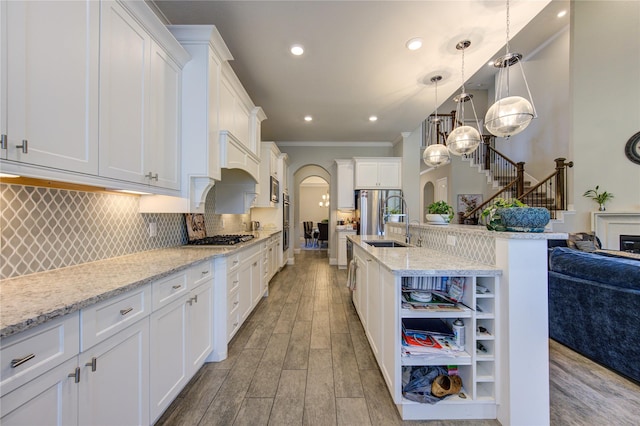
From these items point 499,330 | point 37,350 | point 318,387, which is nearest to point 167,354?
point 37,350

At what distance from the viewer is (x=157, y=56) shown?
175cm

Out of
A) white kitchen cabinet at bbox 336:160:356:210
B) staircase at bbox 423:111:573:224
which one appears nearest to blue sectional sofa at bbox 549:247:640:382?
staircase at bbox 423:111:573:224

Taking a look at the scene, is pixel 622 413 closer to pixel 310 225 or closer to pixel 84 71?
pixel 84 71

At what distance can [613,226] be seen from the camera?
448cm

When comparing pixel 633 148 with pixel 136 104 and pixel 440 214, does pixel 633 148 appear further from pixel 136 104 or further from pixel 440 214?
pixel 136 104

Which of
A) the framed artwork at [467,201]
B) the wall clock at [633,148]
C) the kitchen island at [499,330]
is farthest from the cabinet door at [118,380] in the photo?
the framed artwork at [467,201]

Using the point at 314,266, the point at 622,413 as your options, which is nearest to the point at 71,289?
the point at 622,413

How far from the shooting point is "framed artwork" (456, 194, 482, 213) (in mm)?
7297

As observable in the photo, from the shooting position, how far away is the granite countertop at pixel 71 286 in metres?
0.79

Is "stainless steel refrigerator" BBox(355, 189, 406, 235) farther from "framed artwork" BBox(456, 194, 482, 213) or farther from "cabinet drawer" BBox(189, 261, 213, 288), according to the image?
"cabinet drawer" BBox(189, 261, 213, 288)

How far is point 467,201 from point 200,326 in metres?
7.65

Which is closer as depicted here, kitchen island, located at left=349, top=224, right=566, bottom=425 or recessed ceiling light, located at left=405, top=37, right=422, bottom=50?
kitchen island, located at left=349, top=224, right=566, bottom=425

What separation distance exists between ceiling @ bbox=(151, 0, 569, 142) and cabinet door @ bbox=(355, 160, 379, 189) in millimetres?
1371

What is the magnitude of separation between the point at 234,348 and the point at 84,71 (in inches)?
89.9
